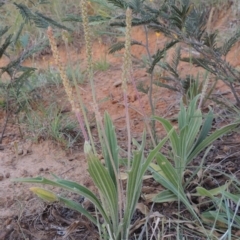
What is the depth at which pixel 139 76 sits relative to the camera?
349 cm

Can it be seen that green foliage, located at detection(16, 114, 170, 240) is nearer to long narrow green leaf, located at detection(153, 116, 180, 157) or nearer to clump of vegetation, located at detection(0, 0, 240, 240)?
clump of vegetation, located at detection(0, 0, 240, 240)

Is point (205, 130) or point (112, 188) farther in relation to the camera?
point (205, 130)

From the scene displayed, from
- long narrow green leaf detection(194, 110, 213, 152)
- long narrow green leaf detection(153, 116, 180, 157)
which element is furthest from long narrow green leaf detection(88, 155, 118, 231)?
long narrow green leaf detection(194, 110, 213, 152)

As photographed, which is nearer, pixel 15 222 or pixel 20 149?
pixel 15 222

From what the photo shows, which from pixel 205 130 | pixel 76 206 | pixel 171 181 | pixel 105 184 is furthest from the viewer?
pixel 205 130

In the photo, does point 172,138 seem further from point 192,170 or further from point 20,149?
point 20,149

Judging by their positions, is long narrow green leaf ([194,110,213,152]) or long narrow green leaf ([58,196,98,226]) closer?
long narrow green leaf ([58,196,98,226])


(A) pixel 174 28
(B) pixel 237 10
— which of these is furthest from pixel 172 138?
(B) pixel 237 10

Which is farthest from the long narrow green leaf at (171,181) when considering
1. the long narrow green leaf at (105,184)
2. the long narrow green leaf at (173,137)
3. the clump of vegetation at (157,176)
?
the long narrow green leaf at (105,184)

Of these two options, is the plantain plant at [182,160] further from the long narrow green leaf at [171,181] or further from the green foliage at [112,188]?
the green foliage at [112,188]

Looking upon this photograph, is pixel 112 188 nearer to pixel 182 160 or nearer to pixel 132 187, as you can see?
pixel 132 187

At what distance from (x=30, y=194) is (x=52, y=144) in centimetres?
49

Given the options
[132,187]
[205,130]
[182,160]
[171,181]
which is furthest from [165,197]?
[205,130]

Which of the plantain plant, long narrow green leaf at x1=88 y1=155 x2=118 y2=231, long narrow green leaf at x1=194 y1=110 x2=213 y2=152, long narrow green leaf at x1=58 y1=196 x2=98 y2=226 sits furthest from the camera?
long narrow green leaf at x1=194 y1=110 x2=213 y2=152
